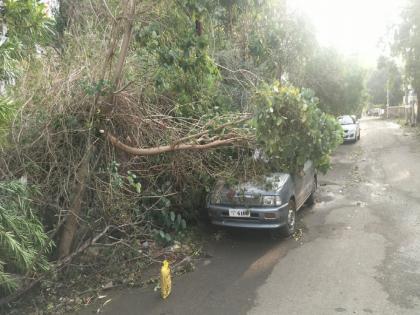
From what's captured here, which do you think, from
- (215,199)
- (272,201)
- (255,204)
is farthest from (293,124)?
(215,199)

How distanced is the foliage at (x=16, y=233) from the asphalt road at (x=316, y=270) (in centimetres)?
111

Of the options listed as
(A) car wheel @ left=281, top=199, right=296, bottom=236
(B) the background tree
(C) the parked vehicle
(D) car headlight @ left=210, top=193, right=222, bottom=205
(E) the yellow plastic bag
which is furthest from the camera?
(C) the parked vehicle

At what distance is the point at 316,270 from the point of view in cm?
563

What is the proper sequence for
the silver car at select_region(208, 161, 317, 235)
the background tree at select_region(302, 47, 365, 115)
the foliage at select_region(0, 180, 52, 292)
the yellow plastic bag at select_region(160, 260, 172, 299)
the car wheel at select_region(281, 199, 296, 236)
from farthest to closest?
the background tree at select_region(302, 47, 365, 115)
the car wheel at select_region(281, 199, 296, 236)
the silver car at select_region(208, 161, 317, 235)
the yellow plastic bag at select_region(160, 260, 172, 299)
the foliage at select_region(0, 180, 52, 292)

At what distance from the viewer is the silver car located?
6.52 metres

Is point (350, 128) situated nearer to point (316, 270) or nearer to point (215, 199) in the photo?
point (215, 199)

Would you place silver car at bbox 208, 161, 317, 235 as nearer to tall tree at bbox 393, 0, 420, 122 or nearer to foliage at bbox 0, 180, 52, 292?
foliage at bbox 0, 180, 52, 292

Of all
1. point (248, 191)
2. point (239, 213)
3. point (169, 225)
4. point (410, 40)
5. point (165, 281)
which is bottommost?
point (165, 281)

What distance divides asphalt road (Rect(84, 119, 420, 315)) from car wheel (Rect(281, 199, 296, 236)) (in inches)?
6.9

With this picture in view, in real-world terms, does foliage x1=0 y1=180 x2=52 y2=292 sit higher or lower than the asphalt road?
higher

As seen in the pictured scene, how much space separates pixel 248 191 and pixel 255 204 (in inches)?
9.6

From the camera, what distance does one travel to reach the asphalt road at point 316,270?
4703 millimetres

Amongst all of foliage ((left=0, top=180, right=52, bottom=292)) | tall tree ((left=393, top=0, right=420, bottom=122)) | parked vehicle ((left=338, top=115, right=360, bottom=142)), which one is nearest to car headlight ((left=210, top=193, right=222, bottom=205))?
foliage ((left=0, top=180, right=52, bottom=292))

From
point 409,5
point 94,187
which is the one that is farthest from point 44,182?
point 409,5
